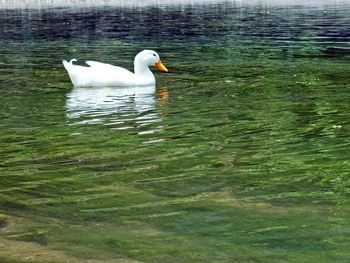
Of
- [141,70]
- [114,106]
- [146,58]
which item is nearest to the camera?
[114,106]

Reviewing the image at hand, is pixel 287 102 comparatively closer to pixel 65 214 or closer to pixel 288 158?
pixel 288 158

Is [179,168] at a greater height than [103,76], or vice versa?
[103,76]

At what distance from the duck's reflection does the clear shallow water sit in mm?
43

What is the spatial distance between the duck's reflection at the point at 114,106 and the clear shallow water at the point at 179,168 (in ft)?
0.14

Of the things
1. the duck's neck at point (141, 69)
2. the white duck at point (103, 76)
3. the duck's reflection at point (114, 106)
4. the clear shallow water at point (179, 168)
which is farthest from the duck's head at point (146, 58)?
the duck's reflection at point (114, 106)

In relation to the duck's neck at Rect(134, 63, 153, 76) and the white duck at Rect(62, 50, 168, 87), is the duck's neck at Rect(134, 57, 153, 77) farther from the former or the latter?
the white duck at Rect(62, 50, 168, 87)

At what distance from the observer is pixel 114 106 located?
1738 cm

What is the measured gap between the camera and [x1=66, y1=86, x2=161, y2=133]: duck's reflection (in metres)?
15.2

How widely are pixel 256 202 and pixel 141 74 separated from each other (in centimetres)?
1269

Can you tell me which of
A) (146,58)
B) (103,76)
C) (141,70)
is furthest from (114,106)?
(146,58)

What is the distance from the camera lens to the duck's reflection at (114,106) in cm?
1516

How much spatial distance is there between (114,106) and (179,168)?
268 inches

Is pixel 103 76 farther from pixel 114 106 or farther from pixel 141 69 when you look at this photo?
pixel 114 106

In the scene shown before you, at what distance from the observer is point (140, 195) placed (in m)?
9.39
